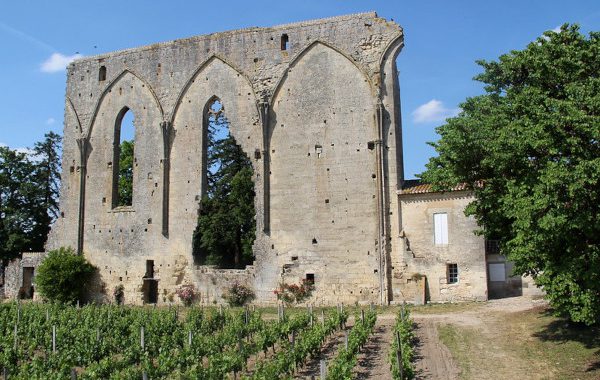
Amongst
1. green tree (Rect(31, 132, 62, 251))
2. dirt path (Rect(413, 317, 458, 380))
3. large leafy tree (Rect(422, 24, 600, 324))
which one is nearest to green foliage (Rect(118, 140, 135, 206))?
green tree (Rect(31, 132, 62, 251))

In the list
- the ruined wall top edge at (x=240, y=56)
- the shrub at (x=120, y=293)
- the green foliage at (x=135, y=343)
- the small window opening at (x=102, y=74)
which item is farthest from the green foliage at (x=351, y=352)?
the small window opening at (x=102, y=74)

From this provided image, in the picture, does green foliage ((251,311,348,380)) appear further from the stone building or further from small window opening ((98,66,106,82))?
small window opening ((98,66,106,82))

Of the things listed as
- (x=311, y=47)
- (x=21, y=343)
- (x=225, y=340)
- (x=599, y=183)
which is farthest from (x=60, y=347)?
(x=311, y=47)

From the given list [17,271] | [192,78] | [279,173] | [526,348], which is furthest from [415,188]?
[17,271]

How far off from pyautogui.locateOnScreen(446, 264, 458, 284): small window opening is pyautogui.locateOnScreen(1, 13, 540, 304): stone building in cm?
4

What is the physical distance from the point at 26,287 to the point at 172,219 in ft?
28.8

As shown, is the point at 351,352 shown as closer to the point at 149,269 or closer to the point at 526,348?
the point at 526,348

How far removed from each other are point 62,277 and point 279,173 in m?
10.4

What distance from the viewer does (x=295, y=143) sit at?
70.2ft

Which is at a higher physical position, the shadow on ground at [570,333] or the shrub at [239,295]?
the shrub at [239,295]

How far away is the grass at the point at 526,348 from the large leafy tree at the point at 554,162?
135 centimetres

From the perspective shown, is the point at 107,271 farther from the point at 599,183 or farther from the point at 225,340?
the point at 599,183

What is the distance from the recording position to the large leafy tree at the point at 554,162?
31.2 feet

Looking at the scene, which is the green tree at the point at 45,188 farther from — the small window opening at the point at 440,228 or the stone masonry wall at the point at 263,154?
the small window opening at the point at 440,228
